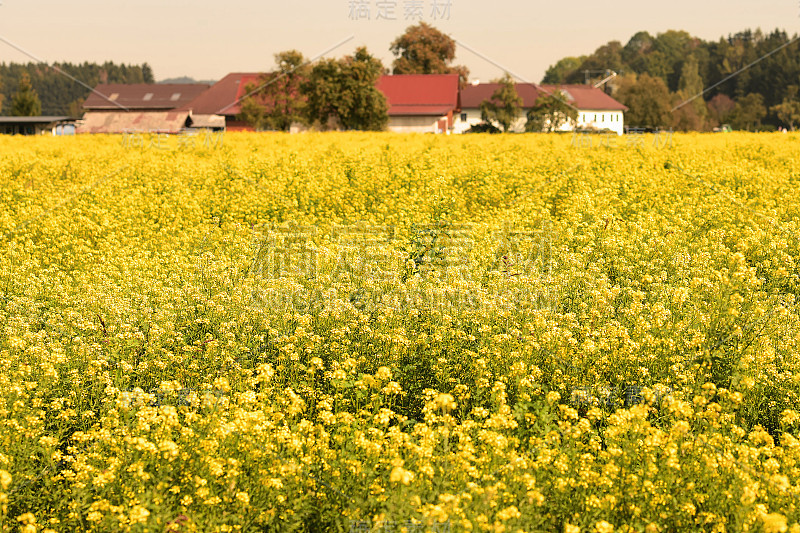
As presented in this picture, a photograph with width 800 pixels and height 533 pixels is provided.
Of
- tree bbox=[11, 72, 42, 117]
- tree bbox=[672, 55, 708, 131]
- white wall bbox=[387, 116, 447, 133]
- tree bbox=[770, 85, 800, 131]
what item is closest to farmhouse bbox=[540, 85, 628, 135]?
tree bbox=[672, 55, 708, 131]

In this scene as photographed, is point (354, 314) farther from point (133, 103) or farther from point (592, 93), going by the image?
point (133, 103)

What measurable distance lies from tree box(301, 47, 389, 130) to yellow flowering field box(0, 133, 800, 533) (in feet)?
97.6

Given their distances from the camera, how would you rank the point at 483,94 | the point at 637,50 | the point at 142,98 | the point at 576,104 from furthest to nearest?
1. the point at 637,50
2. the point at 142,98
3. the point at 483,94
4. the point at 576,104

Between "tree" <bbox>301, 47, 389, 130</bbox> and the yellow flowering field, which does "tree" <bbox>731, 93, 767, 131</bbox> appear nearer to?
"tree" <bbox>301, 47, 389, 130</bbox>

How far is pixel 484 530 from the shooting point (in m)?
4.37

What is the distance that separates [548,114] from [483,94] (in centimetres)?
2511

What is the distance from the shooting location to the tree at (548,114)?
70062 mm

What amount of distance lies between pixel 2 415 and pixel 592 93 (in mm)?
109133

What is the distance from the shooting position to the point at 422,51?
310 ft

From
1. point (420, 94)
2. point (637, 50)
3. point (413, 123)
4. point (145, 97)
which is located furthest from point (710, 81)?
point (145, 97)

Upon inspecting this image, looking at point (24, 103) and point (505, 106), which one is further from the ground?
point (24, 103)

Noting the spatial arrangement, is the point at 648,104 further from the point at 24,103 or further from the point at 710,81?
the point at 24,103

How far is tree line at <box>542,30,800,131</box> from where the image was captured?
3930 inches

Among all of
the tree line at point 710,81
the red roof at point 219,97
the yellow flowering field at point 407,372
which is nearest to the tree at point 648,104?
Answer: the tree line at point 710,81
